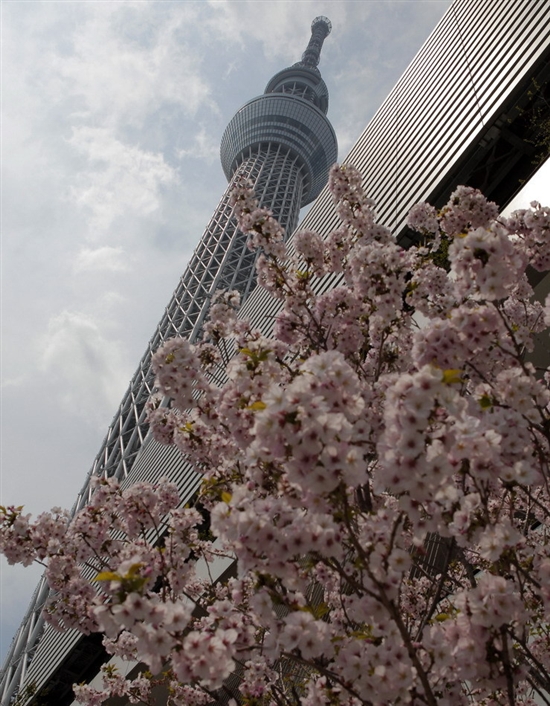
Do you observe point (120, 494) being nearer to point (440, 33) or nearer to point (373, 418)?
point (373, 418)

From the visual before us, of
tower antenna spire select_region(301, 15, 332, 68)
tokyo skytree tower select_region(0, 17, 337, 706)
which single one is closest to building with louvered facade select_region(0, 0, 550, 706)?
tokyo skytree tower select_region(0, 17, 337, 706)

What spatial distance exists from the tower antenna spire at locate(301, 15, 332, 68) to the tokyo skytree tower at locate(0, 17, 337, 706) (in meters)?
0.18

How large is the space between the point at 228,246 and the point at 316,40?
181ft

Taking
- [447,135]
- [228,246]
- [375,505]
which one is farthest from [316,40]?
[375,505]

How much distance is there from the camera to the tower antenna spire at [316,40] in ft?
303

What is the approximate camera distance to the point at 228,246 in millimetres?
66375

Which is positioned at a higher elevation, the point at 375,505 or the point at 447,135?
the point at 447,135

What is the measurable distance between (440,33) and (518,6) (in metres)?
3.46

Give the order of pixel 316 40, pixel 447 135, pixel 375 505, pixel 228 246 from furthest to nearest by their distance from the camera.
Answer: pixel 316 40
pixel 228 246
pixel 447 135
pixel 375 505

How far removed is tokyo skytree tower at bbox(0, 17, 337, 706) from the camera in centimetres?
3203

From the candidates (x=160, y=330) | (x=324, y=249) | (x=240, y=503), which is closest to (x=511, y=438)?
(x=240, y=503)

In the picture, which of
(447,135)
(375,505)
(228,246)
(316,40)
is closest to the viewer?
(375,505)

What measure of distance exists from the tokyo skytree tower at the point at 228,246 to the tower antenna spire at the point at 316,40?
0.59 ft

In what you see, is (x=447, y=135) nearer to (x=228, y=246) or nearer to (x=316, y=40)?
(x=228, y=246)
